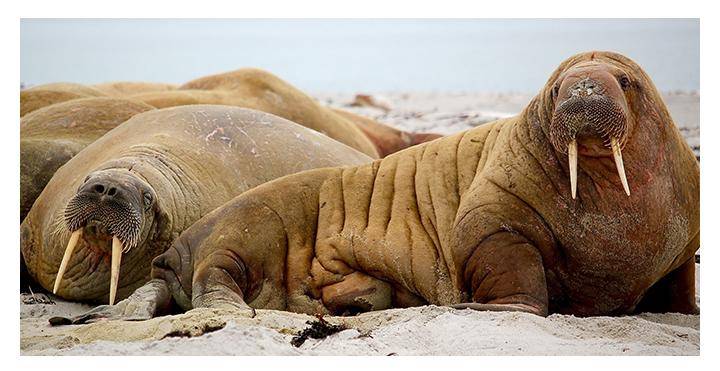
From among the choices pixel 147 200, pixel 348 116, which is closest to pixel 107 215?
pixel 147 200

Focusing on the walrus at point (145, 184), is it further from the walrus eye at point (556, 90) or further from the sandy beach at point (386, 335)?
the walrus eye at point (556, 90)

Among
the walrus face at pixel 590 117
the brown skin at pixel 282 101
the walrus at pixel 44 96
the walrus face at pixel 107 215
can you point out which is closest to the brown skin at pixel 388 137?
the brown skin at pixel 282 101

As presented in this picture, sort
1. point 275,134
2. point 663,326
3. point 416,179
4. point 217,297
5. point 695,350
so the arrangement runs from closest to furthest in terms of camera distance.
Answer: point 695,350
point 663,326
point 217,297
point 416,179
point 275,134

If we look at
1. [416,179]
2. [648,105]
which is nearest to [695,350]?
[648,105]

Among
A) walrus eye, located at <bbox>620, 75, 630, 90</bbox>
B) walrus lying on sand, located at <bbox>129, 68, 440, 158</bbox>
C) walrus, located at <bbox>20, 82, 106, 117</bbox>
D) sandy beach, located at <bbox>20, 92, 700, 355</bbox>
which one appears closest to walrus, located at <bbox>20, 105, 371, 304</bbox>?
sandy beach, located at <bbox>20, 92, 700, 355</bbox>

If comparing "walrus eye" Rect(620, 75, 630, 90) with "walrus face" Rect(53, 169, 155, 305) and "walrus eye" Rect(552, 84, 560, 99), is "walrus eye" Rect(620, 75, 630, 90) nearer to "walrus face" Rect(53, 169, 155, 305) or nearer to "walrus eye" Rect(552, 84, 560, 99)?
"walrus eye" Rect(552, 84, 560, 99)

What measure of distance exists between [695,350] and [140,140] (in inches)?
140

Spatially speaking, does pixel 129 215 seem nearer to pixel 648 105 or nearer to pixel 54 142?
pixel 54 142

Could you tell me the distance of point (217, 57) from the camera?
7074 millimetres

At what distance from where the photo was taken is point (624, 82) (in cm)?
593

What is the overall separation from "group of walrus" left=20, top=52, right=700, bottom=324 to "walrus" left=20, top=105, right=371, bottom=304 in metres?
0.01

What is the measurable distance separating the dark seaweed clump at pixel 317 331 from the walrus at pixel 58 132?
2.94 meters

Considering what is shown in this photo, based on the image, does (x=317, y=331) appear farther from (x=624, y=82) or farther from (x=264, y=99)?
(x=264, y=99)

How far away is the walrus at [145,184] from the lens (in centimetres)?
644
